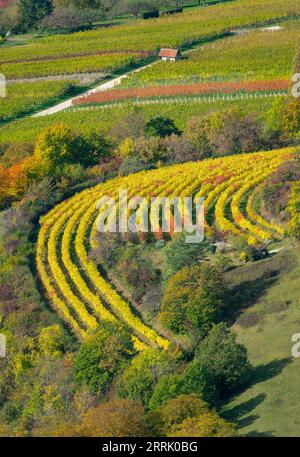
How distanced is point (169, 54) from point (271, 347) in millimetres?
78056

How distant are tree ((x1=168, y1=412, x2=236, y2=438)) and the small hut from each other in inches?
3448

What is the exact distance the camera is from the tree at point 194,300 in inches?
2397

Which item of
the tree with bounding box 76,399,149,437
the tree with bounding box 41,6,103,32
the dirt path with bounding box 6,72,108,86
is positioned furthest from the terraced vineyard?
the tree with bounding box 41,6,103,32

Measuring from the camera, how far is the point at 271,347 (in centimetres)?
5659

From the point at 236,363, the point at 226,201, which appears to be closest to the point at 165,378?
the point at 236,363

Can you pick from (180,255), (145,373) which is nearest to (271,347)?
(145,373)

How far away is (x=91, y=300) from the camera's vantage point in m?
67.2

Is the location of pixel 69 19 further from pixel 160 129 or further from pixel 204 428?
pixel 204 428

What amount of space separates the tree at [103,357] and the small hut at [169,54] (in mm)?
74631

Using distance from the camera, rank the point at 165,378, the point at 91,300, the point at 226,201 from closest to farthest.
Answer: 1. the point at 165,378
2. the point at 91,300
3. the point at 226,201

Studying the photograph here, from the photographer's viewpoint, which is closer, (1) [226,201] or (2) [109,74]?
(1) [226,201]

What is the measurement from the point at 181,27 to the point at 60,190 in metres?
64.3

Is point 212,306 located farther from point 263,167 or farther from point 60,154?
point 60,154
